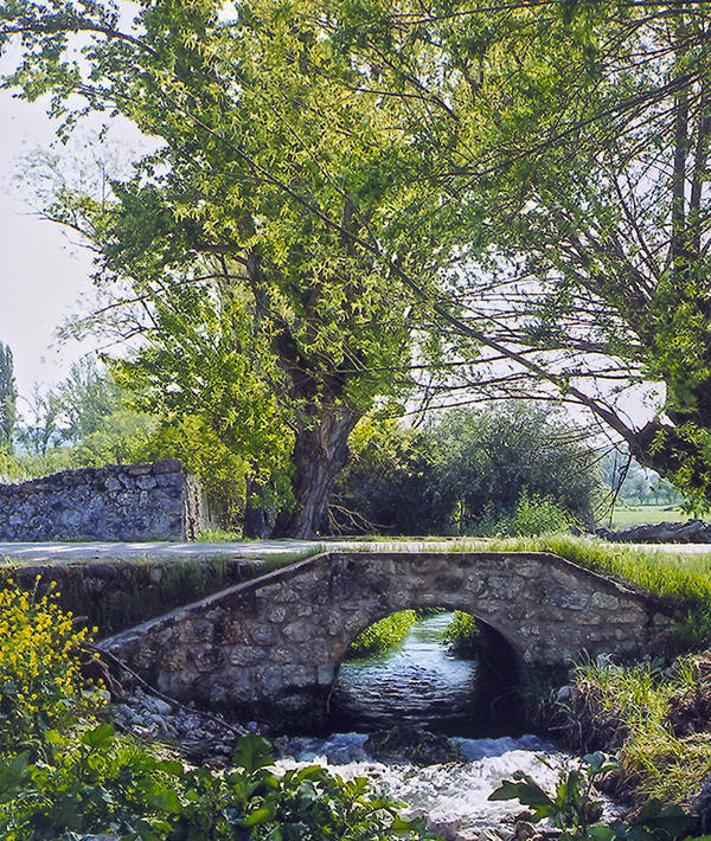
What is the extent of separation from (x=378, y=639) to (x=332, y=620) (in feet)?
15.9

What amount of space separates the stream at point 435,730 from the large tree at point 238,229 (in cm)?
325

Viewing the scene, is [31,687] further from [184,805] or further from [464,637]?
[464,637]

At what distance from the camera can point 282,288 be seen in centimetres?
1266

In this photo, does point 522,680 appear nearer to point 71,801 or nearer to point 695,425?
point 695,425

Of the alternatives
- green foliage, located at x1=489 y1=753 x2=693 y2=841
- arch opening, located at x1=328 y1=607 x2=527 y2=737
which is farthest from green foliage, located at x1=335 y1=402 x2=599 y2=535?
green foliage, located at x1=489 y1=753 x2=693 y2=841

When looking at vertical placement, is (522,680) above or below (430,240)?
below

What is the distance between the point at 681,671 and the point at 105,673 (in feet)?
16.6

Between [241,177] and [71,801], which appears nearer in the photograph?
[71,801]

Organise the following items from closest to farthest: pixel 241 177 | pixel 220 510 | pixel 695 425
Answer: pixel 695 425, pixel 241 177, pixel 220 510

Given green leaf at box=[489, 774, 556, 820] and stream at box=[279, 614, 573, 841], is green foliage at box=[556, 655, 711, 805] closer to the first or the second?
stream at box=[279, 614, 573, 841]

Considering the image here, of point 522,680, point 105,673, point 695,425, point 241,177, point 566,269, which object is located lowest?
point 522,680

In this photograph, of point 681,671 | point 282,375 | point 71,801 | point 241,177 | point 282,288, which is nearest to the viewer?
point 71,801

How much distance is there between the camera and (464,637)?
518 inches

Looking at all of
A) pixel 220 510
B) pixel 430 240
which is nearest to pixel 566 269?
pixel 430 240
